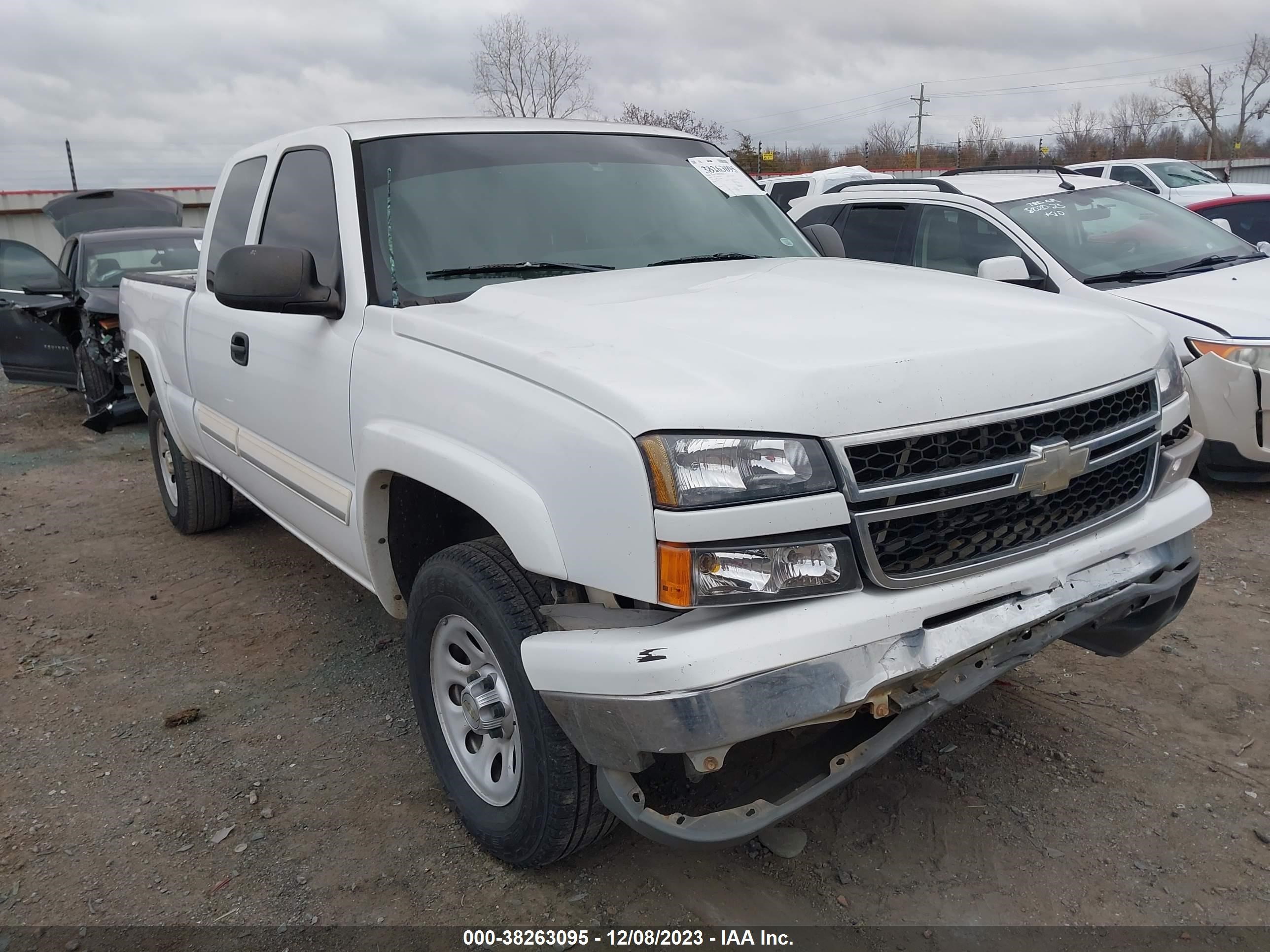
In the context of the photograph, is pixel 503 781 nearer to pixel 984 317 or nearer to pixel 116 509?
pixel 984 317

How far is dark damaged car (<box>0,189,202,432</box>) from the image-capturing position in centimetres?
846

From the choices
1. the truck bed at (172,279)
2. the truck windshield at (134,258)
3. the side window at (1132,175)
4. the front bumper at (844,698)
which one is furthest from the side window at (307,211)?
the side window at (1132,175)

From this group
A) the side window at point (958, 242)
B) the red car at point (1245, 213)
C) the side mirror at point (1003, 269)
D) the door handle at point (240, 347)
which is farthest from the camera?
the red car at point (1245, 213)

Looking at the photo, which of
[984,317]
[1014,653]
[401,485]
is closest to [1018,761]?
[1014,653]

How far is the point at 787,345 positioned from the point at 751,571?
54cm

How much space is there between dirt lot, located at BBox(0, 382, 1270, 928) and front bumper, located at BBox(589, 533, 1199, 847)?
489 millimetres

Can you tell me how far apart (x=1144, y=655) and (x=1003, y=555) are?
74.4 inches

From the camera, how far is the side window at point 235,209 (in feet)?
13.4

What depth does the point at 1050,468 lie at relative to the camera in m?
2.31

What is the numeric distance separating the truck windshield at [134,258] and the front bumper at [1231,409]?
8.07 m

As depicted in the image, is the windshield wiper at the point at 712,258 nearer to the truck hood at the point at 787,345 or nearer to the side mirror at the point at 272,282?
the truck hood at the point at 787,345

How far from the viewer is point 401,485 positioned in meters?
2.98

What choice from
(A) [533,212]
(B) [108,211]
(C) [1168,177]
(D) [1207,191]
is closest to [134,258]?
(B) [108,211]

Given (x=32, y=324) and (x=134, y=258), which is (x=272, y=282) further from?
(x=134, y=258)
